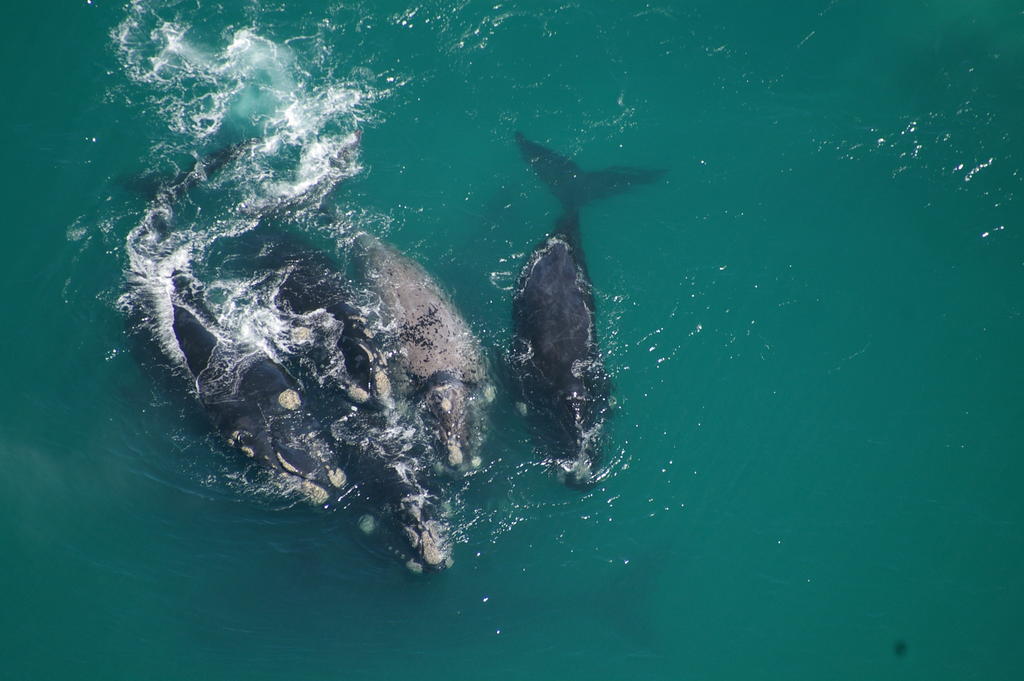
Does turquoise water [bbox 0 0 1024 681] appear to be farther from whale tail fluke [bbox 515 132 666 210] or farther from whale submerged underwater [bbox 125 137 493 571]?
whale submerged underwater [bbox 125 137 493 571]

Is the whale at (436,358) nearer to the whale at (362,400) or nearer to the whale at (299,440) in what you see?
the whale at (362,400)

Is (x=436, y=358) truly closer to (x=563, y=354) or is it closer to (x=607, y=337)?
(x=563, y=354)

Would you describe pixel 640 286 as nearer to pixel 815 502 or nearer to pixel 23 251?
pixel 815 502

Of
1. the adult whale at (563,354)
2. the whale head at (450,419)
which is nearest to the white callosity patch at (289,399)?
the whale head at (450,419)

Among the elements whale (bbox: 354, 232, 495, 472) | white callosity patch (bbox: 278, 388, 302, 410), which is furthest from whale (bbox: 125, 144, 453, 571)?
whale (bbox: 354, 232, 495, 472)

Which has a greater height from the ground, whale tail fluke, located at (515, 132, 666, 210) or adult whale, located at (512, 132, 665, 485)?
whale tail fluke, located at (515, 132, 666, 210)

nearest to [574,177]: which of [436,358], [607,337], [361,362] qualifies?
[607,337]

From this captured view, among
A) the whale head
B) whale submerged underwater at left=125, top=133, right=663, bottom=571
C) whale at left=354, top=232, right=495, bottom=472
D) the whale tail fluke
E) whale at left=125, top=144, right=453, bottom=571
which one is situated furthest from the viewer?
the whale tail fluke
